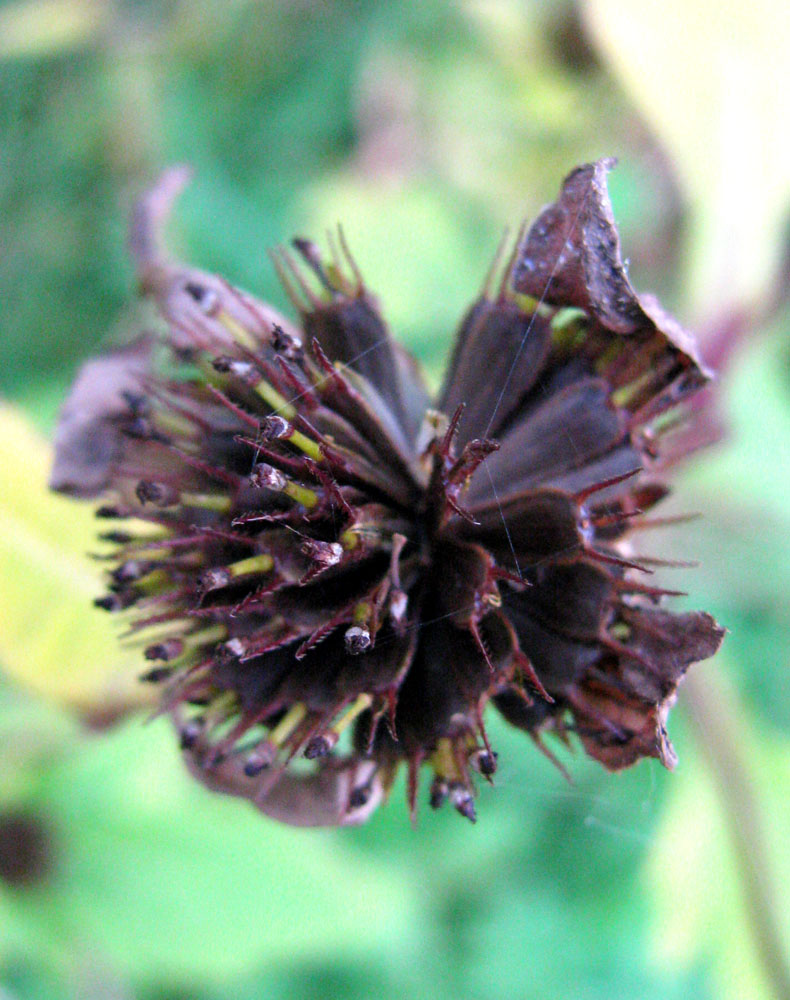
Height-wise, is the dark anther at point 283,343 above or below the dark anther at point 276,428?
above

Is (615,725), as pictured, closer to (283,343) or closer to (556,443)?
(556,443)

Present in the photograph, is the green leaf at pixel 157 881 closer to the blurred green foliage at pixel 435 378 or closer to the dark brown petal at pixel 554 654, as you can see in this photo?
the blurred green foliage at pixel 435 378

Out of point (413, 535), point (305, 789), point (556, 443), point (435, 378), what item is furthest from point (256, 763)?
point (435, 378)

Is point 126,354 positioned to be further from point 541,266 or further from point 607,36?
point 607,36

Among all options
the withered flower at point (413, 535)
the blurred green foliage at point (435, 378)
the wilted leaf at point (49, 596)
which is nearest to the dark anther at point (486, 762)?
the withered flower at point (413, 535)

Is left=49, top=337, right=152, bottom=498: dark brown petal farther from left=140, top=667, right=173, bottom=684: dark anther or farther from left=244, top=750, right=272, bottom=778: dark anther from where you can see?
left=244, top=750, right=272, bottom=778: dark anther

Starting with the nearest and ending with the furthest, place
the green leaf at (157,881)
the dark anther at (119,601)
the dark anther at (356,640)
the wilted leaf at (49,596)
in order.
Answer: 1. the dark anther at (356,640)
2. the dark anther at (119,601)
3. the wilted leaf at (49,596)
4. the green leaf at (157,881)
